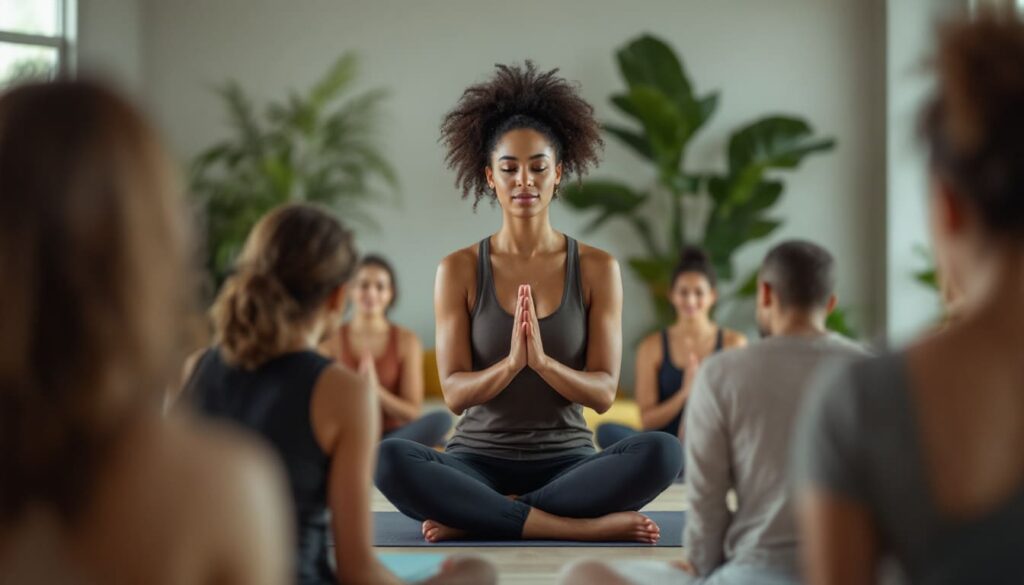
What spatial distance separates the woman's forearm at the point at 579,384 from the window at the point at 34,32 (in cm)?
375

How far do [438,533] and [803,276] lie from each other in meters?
1.43

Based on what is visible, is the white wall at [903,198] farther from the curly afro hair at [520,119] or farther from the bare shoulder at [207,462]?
the bare shoulder at [207,462]

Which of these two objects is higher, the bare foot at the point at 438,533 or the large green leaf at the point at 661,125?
the large green leaf at the point at 661,125

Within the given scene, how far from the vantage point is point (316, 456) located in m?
1.90

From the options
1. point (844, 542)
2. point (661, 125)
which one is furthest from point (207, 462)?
point (661, 125)

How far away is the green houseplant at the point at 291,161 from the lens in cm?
636

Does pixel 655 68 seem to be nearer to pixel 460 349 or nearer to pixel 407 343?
pixel 407 343

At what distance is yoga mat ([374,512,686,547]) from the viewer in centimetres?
311

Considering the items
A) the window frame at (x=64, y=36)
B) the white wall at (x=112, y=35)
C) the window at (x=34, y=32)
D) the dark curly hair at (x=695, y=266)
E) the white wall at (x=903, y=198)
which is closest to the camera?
the dark curly hair at (x=695, y=266)

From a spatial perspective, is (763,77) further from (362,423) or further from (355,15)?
(362,423)

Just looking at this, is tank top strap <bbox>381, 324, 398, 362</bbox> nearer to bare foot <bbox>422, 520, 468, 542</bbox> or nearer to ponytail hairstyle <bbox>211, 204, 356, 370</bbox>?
bare foot <bbox>422, 520, 468, 542</bbox>

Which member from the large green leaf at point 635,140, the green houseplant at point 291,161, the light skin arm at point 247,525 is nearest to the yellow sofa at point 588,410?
the green houseplant at point 291,161

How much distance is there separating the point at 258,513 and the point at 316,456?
0.98 meters

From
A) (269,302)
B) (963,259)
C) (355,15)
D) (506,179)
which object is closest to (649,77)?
(355,15)
